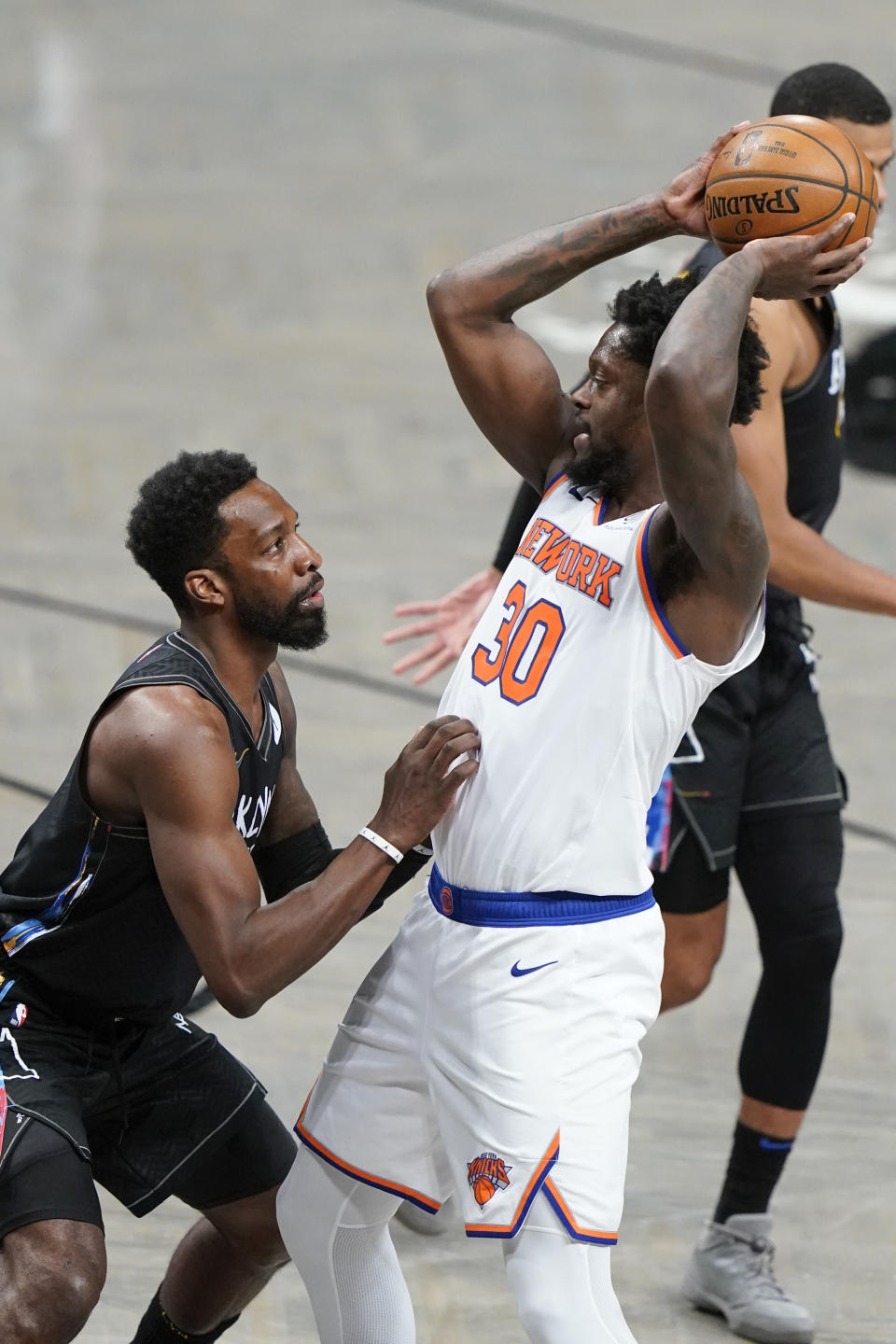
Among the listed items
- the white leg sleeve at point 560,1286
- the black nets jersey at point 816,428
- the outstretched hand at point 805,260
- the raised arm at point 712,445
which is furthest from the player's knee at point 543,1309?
the black nets jersey at point 816,428

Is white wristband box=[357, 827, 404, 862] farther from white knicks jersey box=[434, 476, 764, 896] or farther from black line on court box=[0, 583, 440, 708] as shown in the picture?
black line on court box=[0, 583, 440, 708]

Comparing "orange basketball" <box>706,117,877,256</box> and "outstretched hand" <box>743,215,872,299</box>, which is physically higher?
"orange basketball" <box>706,117,877,256</box>

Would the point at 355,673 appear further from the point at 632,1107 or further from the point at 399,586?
the point at 632,1107

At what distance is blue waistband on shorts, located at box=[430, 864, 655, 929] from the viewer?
2768mm

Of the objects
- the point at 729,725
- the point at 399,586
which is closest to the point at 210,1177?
the point at 729,725

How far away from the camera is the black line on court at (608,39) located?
393 inches

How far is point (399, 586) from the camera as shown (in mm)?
6812

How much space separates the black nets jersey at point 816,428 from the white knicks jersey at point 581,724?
105cm

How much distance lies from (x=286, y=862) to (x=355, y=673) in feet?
10.3

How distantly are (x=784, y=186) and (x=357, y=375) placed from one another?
5.41 m

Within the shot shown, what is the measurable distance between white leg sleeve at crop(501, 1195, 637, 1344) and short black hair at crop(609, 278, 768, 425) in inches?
48.9

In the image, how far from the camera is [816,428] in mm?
3811

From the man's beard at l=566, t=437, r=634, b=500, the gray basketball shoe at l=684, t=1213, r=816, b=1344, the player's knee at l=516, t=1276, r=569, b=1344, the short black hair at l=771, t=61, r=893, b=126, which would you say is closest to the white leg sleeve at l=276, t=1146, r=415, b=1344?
the player's knee at l=516, t=1276, r=569, b=1344

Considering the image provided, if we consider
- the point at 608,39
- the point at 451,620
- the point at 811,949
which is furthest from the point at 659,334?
the point at 608,39
